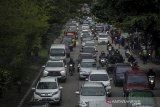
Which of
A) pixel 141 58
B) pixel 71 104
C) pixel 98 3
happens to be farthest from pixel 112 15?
pixel 141 58

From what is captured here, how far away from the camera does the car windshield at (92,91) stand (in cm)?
3138

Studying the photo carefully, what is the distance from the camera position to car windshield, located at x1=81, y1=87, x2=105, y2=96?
31.4m

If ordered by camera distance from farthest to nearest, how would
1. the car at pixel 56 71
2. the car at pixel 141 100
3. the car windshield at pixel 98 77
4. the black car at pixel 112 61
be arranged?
the black car at pixel 112 61 → the car at pixel 56 71 → the car windshield at pixel 98 77 → the car at pixel 141 100

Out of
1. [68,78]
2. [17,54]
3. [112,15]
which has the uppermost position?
[112,15]

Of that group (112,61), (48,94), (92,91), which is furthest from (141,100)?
(112,61)

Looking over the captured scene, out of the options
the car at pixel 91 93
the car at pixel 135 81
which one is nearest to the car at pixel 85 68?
the car at pixel 135 81

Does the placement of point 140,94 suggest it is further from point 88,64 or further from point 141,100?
point 88,64

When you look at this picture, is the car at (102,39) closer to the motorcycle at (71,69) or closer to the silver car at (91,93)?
the motorcycle at (71,69)

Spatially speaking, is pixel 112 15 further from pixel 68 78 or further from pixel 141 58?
pixel 141 58

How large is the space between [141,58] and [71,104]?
26064mm

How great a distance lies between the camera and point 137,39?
68.6 m

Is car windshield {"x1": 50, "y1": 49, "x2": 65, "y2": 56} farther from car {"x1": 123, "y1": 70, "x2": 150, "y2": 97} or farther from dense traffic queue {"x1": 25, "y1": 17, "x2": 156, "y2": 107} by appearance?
car {"x1": 123, "y1": 70, "x2": 150, "y2": 97}

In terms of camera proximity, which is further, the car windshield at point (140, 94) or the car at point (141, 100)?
the car windshield at point (140, 94)

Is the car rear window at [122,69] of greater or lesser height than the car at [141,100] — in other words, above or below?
below
